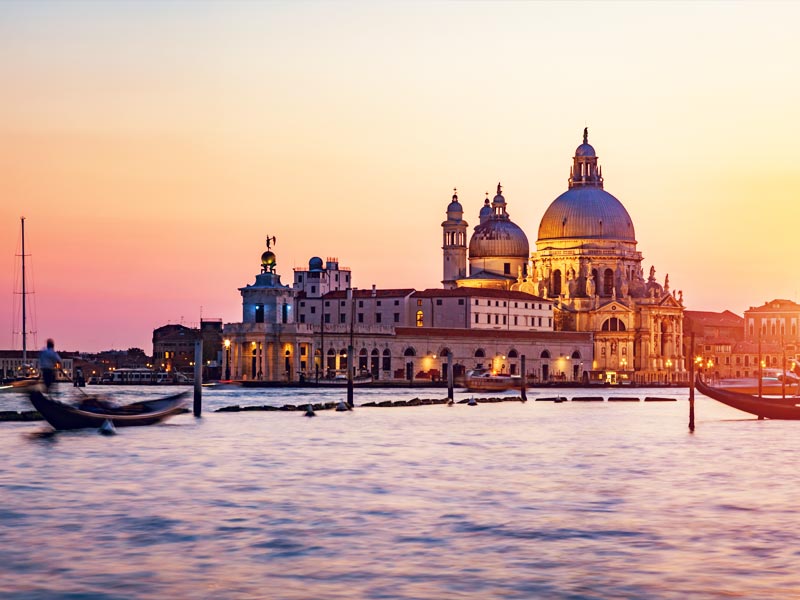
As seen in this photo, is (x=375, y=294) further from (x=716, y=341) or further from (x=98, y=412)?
(x=98, y=412)

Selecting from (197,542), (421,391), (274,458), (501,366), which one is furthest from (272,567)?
(501,366)

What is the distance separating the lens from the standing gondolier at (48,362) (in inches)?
1437

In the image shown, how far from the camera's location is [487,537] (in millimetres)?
21219

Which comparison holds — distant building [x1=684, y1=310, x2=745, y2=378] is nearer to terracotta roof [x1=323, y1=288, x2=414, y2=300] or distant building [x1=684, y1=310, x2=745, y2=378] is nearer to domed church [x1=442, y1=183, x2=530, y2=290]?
domed church [x1=442, y1=183, x2=530, y2=290]

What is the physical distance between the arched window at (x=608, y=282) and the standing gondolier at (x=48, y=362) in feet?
329

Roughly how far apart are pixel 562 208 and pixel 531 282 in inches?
299

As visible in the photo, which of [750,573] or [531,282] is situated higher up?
[531,282]

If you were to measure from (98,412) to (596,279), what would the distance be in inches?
3811

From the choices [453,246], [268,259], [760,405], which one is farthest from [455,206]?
[760,405]

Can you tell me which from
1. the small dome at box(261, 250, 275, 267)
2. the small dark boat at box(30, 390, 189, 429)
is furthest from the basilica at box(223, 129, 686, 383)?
the small dark boat at box(30, 390, 189, 429)

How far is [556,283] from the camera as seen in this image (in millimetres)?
135875

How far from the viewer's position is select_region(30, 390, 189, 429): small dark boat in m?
38.5

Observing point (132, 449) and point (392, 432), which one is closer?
point (132, 449)

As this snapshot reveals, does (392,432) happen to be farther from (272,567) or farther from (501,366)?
(501,366)
